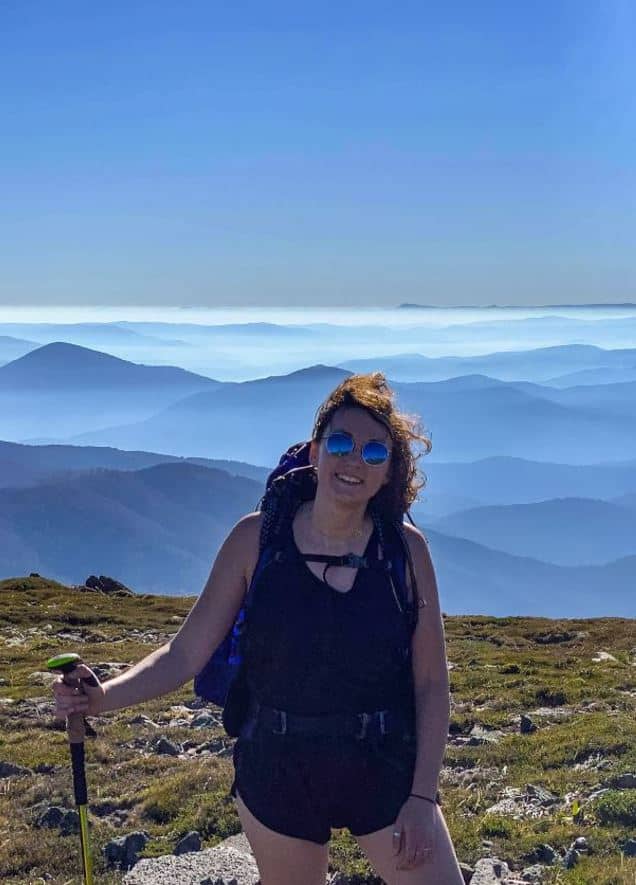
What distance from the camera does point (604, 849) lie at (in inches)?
310

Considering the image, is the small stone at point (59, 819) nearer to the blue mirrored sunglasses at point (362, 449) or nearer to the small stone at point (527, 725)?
the blue mirrored sunglasses at point (362, 449)

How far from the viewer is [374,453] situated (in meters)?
4.53

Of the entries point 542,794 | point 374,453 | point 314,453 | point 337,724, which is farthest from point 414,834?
point 542,794

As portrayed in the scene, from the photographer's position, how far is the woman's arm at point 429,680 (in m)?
4.43

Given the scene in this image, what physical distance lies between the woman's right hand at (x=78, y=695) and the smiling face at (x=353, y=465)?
1.42 m

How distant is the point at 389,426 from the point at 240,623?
116 centimetres

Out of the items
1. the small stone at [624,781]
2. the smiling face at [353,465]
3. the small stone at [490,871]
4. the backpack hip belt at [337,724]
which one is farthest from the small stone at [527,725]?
the smiling face at [353,465]

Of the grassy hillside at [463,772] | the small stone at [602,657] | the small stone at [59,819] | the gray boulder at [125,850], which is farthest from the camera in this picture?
the small stone at [602,657]

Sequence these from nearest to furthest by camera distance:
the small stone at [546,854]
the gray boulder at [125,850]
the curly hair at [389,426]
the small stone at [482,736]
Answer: the curly hair at [389,426] < the small stone at [546,854] < the gray boulder at [125,850] < the small stone at [482,736]

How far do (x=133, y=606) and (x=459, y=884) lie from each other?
41.1 metres

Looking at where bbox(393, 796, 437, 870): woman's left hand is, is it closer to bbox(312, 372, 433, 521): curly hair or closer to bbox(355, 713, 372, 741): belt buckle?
bbox(355, 713, 372, 741): belt buckle

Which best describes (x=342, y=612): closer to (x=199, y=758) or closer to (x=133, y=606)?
(x=199, y=758)

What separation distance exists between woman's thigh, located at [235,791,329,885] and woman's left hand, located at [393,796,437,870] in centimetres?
40

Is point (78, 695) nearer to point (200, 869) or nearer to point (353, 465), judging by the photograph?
point (353, 465)
